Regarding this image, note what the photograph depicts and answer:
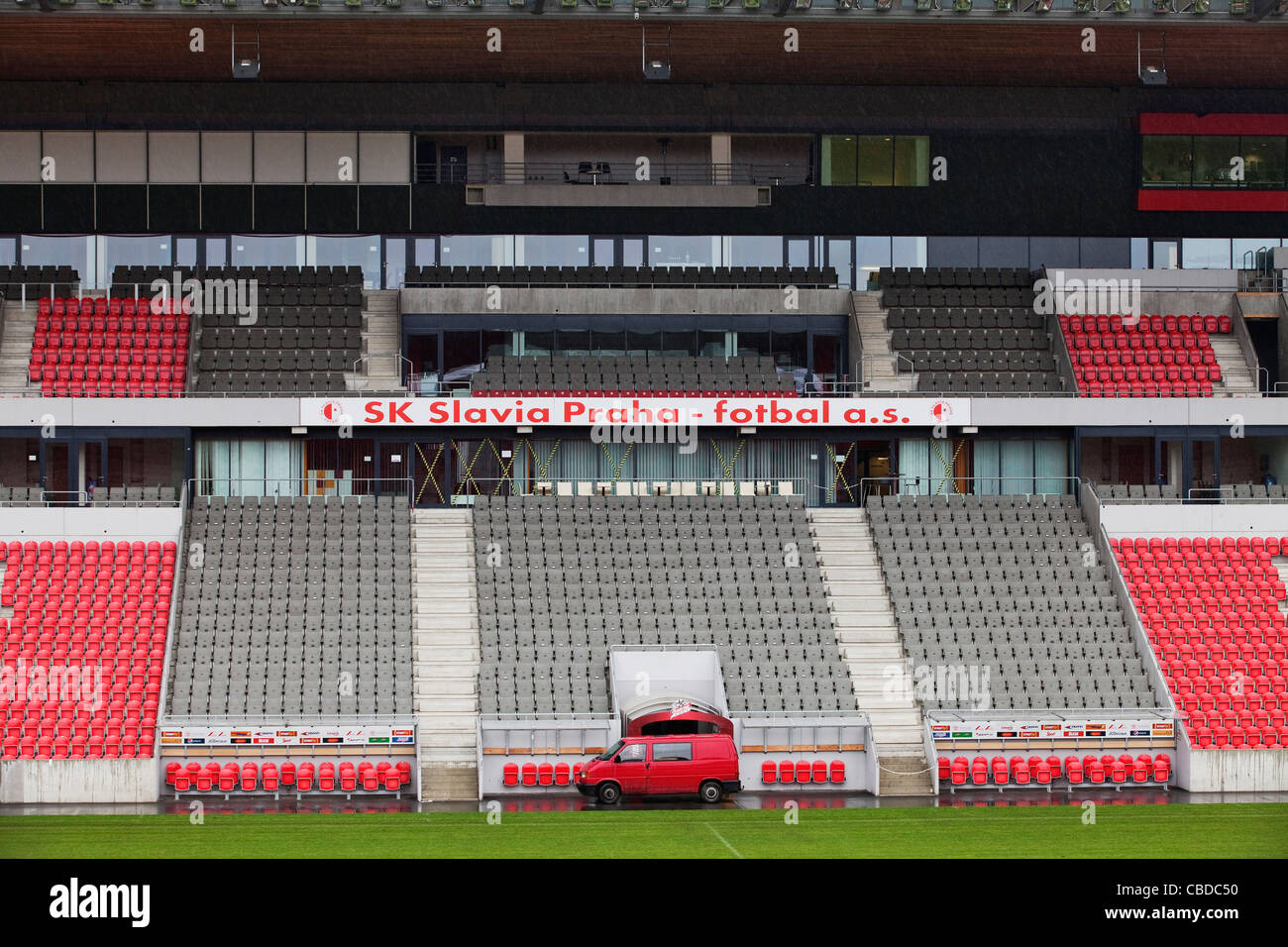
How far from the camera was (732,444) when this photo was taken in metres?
41.1

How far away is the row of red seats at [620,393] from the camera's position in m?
39.7

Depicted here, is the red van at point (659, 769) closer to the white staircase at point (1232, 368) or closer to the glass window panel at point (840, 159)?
the white staircase at point (1232, 368)

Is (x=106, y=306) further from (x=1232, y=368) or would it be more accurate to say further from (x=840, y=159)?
(x=1232, y=368)

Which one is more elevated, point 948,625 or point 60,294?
point 60,294

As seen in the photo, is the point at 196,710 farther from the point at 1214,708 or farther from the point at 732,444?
the point at 1214,708

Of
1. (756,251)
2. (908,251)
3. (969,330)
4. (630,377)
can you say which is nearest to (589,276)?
(630,377)

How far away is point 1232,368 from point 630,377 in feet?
53.1

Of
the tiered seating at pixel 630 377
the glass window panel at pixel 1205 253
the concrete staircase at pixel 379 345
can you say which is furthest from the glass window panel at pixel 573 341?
the glass window panel at pixel 1205 253

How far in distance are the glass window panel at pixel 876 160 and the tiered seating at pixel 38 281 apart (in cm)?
2196

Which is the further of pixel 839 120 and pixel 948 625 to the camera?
pixel 839 120

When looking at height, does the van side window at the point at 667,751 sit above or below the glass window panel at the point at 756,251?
below

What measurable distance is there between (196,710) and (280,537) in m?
6.51

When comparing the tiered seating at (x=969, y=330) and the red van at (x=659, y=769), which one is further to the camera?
the tiered seating at (x=969, y=330)
